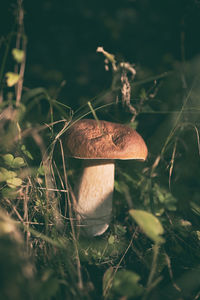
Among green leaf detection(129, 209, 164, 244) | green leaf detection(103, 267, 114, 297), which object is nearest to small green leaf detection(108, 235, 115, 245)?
green leaf detection(103, 267, 114, 297)

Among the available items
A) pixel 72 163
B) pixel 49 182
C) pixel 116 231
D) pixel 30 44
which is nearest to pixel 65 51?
pixel 30 44

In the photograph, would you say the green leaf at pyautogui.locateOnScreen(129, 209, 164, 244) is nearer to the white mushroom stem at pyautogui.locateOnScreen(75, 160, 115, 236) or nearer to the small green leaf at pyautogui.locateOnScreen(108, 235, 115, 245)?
the small green leaf at pyautogui.locateOnScreen(108, 235, 115, 245)

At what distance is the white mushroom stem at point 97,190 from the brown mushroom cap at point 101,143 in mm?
250

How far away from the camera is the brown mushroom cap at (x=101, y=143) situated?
4.66 ft

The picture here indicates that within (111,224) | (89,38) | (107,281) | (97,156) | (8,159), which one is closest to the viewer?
(107,281)

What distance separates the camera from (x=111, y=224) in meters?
1.68

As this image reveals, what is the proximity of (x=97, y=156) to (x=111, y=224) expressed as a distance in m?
0.63

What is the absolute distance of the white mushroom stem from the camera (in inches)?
65.7

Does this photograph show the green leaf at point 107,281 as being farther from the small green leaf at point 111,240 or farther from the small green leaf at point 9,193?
the small green leaf at point 9,193

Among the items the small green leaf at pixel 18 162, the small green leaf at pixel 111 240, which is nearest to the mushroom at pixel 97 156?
the small green leaf at pixel 111 240

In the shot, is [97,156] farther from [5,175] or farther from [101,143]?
[5,175]

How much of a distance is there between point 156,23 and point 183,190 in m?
2.87

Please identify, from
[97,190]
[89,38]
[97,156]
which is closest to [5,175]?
[97,156]

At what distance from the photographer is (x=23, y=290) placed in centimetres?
71
